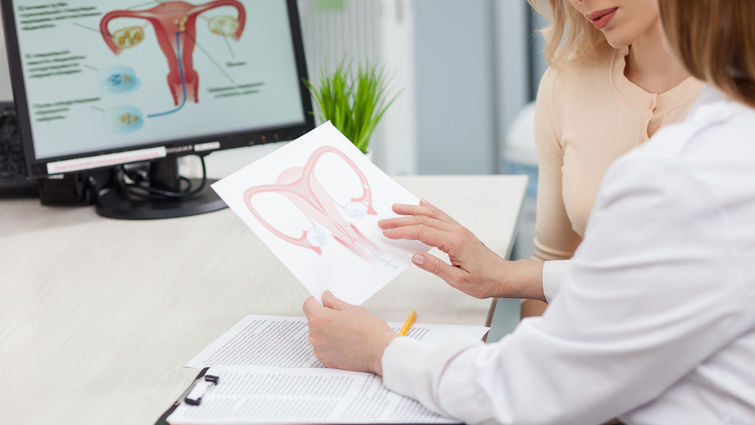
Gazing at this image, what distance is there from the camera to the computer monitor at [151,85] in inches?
53.2

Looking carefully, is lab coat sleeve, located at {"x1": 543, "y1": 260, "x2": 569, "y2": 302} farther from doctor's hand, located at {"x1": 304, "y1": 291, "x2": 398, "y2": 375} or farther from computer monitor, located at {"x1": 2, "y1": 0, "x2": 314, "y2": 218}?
computer monitor, located at {"x1": 2, "y1": 0, "x2": 314, "y2": 218}

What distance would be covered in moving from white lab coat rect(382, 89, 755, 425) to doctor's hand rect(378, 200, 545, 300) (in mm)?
311

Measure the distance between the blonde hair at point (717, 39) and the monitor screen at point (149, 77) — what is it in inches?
37.4

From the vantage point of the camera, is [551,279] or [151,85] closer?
[551,279]

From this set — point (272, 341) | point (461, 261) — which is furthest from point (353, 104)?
point (272, 341)

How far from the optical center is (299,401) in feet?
2.56

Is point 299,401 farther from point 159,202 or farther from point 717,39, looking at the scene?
point 159,202

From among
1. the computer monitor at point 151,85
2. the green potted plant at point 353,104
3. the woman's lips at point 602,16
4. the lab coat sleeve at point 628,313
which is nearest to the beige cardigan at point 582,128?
the woman's lips at point 602,16

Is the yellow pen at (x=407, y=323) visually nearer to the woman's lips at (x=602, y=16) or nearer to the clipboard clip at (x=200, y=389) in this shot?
the clipboard clip at (x=200, y=389)

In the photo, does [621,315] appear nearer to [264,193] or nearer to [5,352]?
[264,193]

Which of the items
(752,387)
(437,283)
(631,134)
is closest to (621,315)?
(752,387)

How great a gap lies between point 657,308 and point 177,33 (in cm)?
107

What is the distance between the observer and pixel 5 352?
0.96 meters

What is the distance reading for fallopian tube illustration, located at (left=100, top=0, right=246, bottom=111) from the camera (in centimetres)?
139
